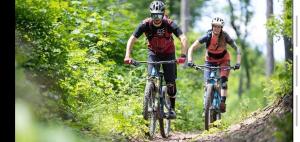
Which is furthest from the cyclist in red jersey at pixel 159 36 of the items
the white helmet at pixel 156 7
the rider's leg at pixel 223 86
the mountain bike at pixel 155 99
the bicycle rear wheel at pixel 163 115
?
the rider's leg at pixel 223 86

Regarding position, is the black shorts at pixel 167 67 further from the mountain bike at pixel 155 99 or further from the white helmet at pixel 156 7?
the white helmet at pixel 156 7

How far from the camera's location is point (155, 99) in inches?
313

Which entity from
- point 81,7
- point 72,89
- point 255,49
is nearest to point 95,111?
point 72,89

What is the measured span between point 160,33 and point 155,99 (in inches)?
33.3

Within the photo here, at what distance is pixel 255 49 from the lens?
36.7 metres

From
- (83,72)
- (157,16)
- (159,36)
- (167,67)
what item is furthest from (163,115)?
(157,16)

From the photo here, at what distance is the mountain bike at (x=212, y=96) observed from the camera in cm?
851

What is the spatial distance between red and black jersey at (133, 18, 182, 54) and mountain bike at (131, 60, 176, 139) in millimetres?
223

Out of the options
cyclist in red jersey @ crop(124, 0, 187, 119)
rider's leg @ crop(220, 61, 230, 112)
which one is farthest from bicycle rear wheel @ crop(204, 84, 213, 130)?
cyclist in red jersey @ crop(124, 0, 187, 119)

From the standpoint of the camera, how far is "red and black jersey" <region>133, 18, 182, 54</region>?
7.73 m

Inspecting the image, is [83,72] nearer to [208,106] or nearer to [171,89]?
[171,89]

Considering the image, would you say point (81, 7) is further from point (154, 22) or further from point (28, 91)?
point (28, 91)

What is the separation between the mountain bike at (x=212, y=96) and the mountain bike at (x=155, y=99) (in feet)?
1.86
